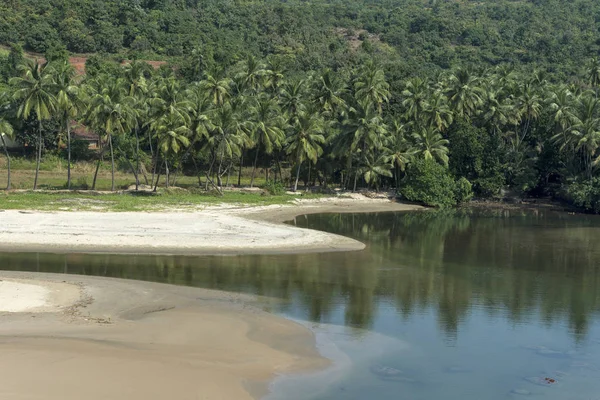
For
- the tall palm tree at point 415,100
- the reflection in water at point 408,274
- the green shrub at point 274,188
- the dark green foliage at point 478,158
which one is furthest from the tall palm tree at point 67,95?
the dark green foliage at point 478,158

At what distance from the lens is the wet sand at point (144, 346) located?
70.5 feet

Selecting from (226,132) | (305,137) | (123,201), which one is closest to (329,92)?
(305,137)

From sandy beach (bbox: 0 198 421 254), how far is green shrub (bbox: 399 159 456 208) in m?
25.0

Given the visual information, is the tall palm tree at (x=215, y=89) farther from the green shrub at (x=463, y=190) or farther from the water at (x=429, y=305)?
the water at (x=429, y=305)

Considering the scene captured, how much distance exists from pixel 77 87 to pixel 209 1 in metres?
114

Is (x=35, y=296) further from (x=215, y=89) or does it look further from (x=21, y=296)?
(x=215, y=89)

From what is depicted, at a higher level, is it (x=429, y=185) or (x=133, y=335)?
(x=429, y=185)

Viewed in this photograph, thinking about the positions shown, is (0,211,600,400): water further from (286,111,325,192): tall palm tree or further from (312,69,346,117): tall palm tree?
(312,69,346,117): tall palm tree

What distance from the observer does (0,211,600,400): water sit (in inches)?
954

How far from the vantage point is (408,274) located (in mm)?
41188

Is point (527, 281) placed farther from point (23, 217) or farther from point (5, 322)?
point (23, 217)

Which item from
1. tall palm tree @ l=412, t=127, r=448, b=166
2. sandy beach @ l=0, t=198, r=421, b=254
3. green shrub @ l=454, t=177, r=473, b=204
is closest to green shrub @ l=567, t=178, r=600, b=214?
green shrub @ l=454, t=177, r=473, b=204

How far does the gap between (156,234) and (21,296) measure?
16.0 meters

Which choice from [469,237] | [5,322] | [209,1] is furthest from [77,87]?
[209,1]
